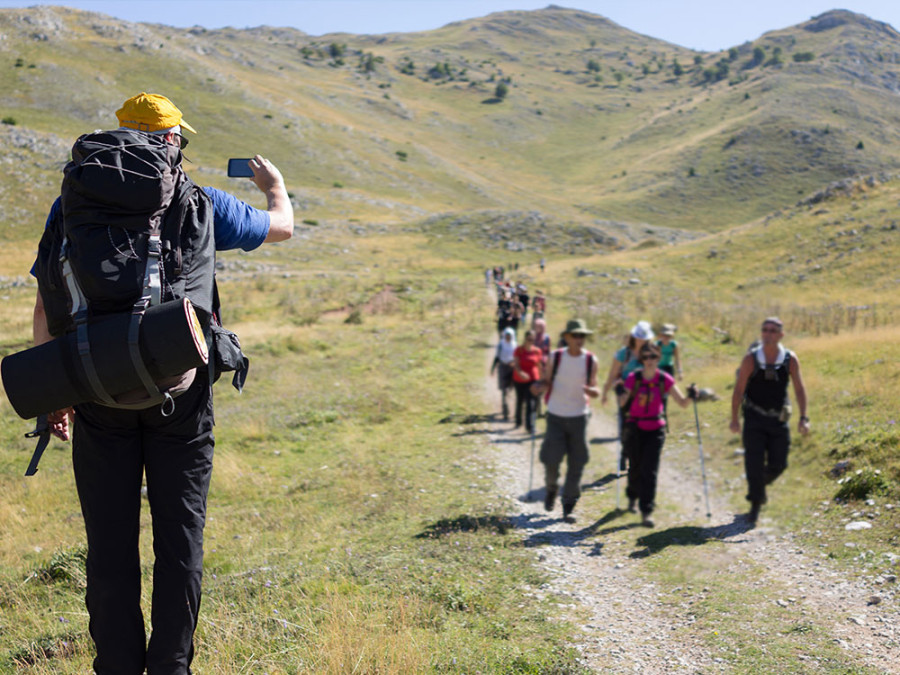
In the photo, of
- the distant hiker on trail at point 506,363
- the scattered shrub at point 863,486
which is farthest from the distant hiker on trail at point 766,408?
the distant hiker on trail at point 506,363

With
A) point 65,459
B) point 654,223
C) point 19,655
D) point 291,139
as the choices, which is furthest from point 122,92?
point 19,655

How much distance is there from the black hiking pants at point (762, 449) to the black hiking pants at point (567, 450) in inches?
73.2

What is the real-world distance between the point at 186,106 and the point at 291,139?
40.0ft

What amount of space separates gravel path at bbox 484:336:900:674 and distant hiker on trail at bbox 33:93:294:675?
2.65m

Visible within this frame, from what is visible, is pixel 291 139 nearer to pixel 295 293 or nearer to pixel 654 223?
pixel 654 223

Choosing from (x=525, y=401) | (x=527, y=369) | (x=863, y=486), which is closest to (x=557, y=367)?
(x=863, y=486)

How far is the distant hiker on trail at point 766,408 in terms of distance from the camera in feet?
24.8

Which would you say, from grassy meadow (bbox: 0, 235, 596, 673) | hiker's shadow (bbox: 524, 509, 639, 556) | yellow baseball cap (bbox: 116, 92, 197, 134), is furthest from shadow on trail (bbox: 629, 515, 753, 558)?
yellow baseball cap (bbox: 116, 92, 197, 134)

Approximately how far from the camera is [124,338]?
229cm

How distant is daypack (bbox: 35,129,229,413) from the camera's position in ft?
7.56

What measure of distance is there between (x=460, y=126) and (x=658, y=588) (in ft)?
435

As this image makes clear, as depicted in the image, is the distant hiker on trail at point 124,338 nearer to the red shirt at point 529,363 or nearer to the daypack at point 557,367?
the daypack at point 557,367

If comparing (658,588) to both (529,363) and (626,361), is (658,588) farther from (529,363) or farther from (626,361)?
(529,363)

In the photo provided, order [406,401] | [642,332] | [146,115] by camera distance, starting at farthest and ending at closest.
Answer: [406,401], [642,332], [146,115]
